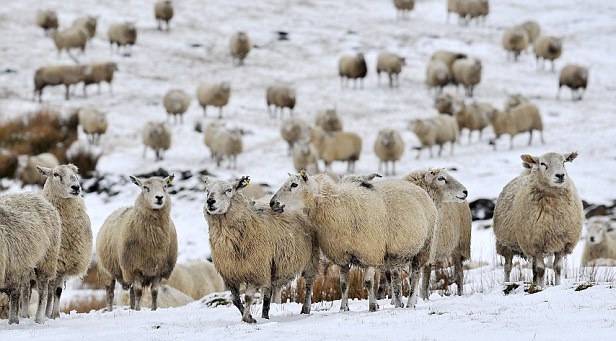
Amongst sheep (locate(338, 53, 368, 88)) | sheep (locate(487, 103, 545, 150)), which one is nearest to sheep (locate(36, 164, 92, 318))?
sheep (locate(487, 103, 545, 150))

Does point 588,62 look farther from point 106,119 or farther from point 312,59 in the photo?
point 106,119

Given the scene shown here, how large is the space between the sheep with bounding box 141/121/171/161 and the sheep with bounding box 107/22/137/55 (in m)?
12.5

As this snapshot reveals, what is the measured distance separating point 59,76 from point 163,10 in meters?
10.1

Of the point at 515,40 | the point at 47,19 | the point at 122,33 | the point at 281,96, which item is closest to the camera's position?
the point at 281,96

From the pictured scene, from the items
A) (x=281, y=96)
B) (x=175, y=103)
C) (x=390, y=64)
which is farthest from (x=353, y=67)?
(x=175, y=103)

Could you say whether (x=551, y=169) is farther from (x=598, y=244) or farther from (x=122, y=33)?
(x=122, y=33)

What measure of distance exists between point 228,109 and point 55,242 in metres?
24.0

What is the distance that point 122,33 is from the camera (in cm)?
3972

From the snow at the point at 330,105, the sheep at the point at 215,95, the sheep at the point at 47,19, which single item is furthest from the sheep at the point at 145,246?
the sheep at the point at 47,19

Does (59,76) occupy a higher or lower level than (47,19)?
lower

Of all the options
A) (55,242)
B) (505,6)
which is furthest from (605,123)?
(55,242)

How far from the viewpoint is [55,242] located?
10016 millimetres

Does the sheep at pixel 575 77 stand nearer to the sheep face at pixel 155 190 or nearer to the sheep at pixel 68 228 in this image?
the sheep face at pixel 155 190

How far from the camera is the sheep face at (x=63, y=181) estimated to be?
427 inches
